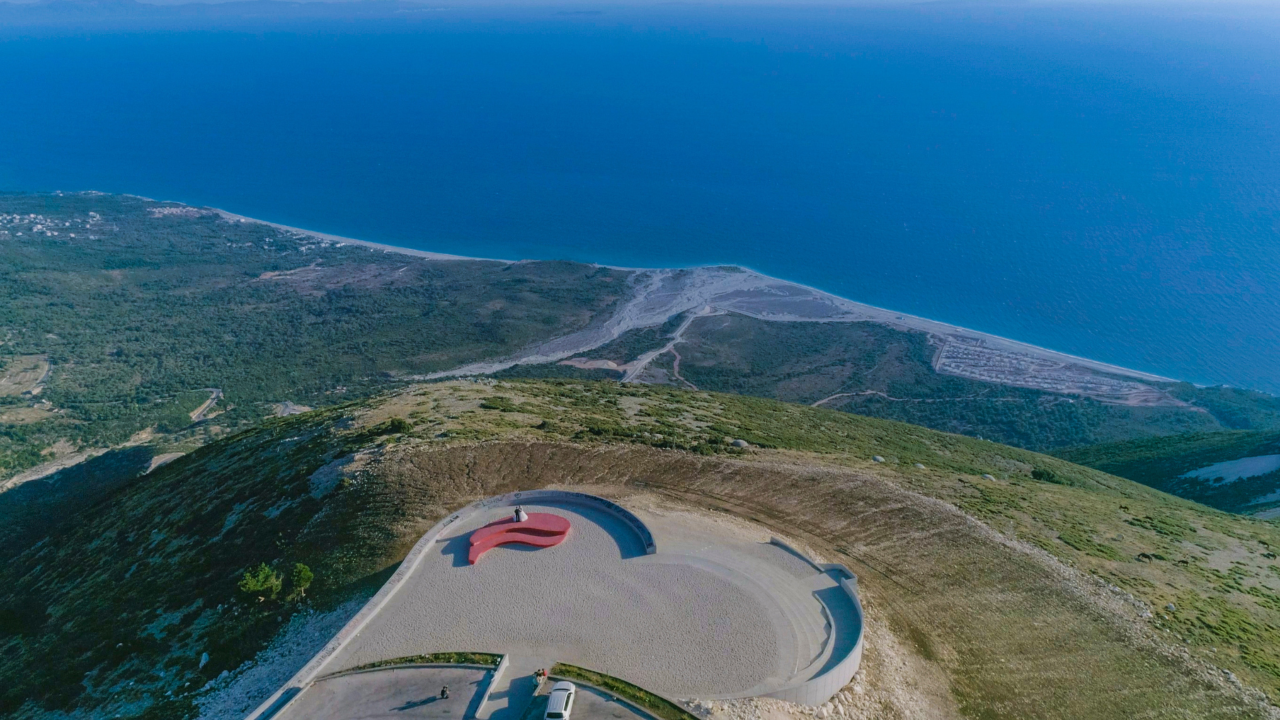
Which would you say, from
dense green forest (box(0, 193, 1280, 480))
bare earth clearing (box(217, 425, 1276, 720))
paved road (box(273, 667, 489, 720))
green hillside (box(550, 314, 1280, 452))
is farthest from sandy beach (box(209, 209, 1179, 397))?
paved road (box(273, 667, 489, 720))

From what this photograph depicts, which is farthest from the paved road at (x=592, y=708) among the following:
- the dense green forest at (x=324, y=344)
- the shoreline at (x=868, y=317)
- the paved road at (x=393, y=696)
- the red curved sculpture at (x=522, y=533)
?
the shoreline at (x=868, y=317)

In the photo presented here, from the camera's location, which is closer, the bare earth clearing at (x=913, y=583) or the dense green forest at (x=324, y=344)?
the bare earth clearing at (x=913, y=583)

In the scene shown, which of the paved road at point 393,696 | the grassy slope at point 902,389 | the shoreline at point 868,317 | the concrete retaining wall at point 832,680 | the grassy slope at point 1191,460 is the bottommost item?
the paved road at point 393,696

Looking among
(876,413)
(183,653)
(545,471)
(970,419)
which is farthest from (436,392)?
(970,419)

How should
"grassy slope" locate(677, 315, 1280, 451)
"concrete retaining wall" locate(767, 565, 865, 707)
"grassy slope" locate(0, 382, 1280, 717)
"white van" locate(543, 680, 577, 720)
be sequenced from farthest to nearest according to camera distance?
1. "grassy slope" locate(677, 315, 1280, 451)
2. "grassy slope" locate(0, 382, 1280, 717)
3. "concrete retaining wall" locate(767, 565, 865, 707)
4. "white van" locate(543, 680, 577, 720)

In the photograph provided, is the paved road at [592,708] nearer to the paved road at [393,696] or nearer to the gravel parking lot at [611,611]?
the gravel parking lot at [611,611]

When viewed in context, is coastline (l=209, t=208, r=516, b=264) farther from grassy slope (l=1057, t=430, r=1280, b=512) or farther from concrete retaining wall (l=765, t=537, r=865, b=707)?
concrete retaining wall (l=765, t=537, r=865, b=707)

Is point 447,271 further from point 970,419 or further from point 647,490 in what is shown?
point 647,490
